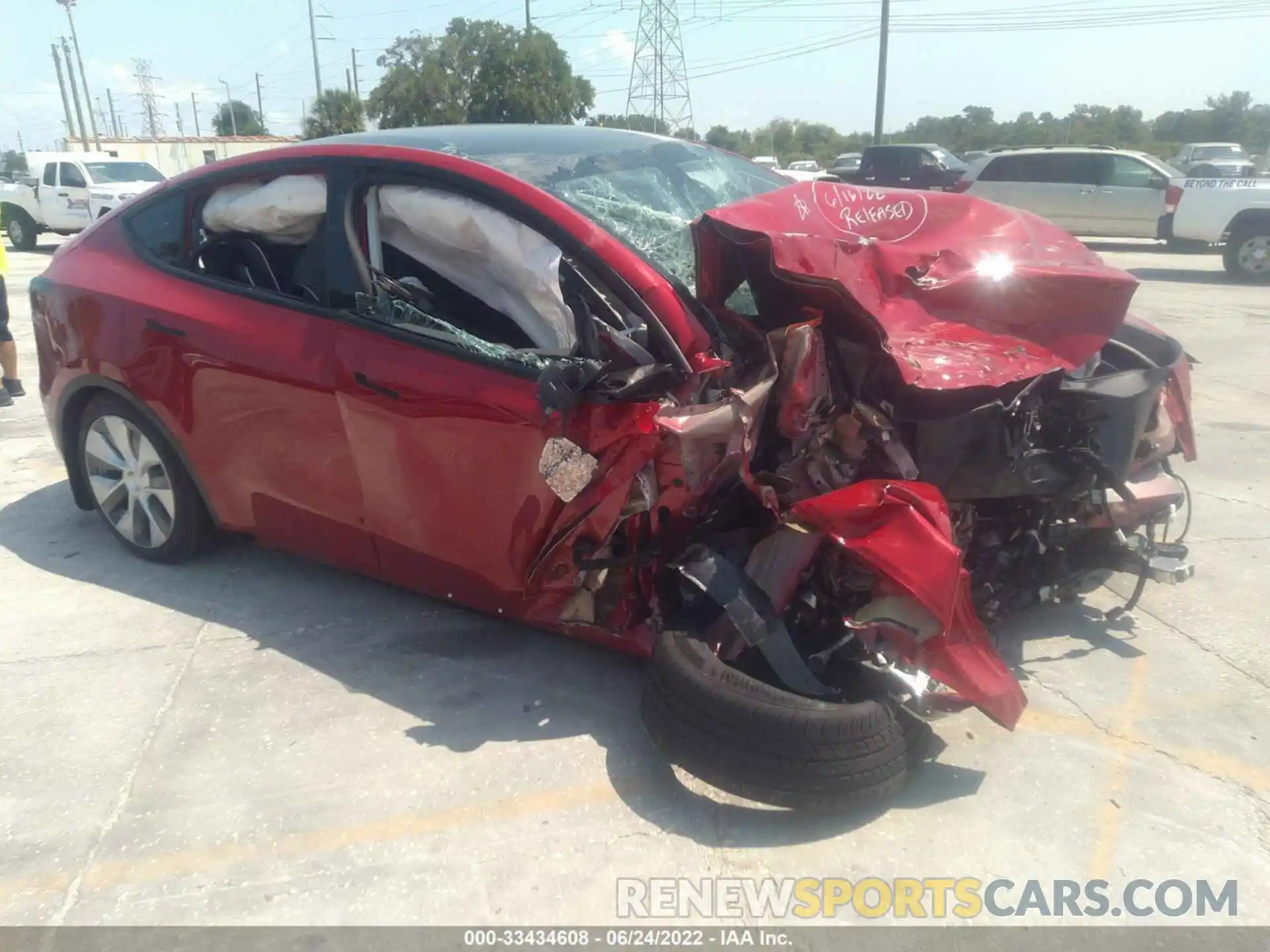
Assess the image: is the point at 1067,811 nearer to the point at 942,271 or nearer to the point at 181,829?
the point at 942,271

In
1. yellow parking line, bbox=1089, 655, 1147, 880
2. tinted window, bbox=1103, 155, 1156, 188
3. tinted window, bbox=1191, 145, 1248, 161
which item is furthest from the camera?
tinted window, bbox=1191, 145, 1248, 161

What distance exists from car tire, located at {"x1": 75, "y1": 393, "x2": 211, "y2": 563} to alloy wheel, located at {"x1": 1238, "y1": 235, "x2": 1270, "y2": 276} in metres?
14.3

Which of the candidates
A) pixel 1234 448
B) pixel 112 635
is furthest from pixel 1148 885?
pixel 1234 448

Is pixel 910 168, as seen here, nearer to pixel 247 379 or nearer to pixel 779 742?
pixel 247 379

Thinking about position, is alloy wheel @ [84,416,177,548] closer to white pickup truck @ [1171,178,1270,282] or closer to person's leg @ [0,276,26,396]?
person's leg @ [0,276,26,396]

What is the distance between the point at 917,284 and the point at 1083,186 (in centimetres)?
1655

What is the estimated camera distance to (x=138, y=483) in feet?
13.6

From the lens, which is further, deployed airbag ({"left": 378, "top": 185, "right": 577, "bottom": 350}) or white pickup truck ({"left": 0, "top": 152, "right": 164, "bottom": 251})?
white pickup truck ({"left": 0, "top": 152, "right": 164, "bottom": 251})

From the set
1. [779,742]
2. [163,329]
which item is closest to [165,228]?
[163,329]

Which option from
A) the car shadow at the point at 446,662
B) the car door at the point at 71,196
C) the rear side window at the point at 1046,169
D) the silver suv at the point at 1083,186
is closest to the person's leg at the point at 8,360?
the car shadow at the point at 446,662

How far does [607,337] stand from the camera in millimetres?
2793

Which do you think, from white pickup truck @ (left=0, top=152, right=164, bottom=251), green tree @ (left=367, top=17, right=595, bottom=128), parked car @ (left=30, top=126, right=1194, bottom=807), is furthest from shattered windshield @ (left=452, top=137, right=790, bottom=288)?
green tree @ (left=367, top=17, right=595, bottom=128)

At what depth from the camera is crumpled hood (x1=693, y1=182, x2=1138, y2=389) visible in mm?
2982

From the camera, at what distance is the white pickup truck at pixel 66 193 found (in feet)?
64.2
